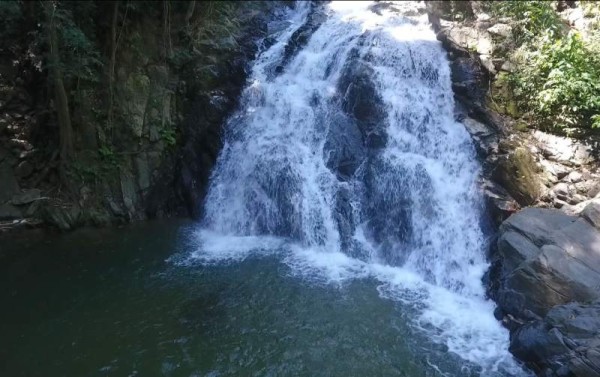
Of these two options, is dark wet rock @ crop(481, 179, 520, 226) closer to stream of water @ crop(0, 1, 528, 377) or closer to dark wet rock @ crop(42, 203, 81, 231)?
stream of water @ crop(0, 1, 528, 377)

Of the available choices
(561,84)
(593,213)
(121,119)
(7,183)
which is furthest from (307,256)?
(7,183)

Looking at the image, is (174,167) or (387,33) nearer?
(174,167)

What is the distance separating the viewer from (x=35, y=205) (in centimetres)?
1241

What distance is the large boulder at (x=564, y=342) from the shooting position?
6.83m

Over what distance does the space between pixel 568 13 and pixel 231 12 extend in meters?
12.2

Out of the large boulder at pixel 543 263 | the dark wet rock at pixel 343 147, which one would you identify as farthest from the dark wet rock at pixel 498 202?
the dark wet rock at pixel 343 147

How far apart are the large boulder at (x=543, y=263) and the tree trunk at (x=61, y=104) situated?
478 inches

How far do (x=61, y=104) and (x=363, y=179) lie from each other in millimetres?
9010

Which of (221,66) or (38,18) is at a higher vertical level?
(38,18)

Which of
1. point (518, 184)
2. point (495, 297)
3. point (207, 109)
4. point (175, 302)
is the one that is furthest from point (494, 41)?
point (175, 302)

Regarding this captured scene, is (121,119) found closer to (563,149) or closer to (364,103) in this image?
(364,103)

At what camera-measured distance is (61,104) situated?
40.1 ft

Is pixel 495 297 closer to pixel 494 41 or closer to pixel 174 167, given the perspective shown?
pixel 494 41

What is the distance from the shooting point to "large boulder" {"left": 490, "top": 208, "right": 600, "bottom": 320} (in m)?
8.20
